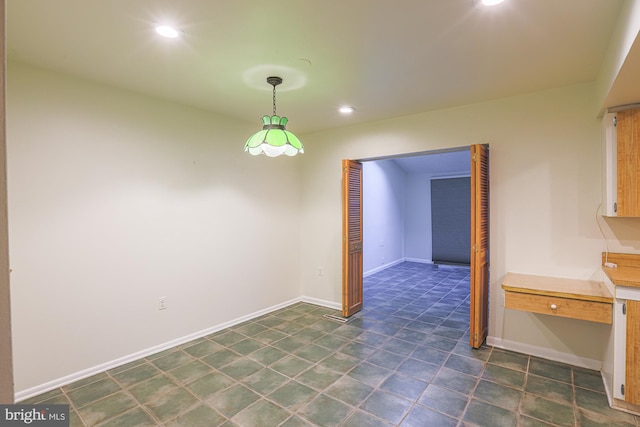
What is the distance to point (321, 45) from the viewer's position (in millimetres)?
2285

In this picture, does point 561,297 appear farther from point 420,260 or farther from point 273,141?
point 420,260

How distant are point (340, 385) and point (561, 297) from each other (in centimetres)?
198

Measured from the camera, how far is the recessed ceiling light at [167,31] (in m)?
2.06

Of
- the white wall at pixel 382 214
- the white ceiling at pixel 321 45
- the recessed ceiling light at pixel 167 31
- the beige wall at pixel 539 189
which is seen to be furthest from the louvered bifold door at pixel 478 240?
the white wall at pixel 382 214

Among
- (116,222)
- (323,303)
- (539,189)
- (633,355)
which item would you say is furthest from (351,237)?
(633,355)

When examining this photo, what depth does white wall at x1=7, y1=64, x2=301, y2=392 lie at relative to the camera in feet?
8.40

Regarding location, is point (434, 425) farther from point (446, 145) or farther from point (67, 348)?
point (67, 348)

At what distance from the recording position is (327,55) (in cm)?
244

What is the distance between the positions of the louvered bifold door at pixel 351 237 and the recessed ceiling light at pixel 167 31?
260 centimetres

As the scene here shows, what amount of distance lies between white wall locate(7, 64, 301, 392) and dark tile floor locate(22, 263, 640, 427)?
0.38 meters

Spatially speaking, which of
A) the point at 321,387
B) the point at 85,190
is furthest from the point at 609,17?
the point at 85,190

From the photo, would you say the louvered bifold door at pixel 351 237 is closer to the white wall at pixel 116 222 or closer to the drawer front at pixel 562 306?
the white wall at pixel 116 222

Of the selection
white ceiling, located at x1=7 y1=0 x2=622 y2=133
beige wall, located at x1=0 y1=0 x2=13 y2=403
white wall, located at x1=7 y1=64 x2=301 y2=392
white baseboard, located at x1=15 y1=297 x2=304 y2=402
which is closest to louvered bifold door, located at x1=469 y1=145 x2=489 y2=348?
white ceiling, located at x1=7 y1=0 x2=622 y2=133

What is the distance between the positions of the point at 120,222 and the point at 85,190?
0.41 metres
